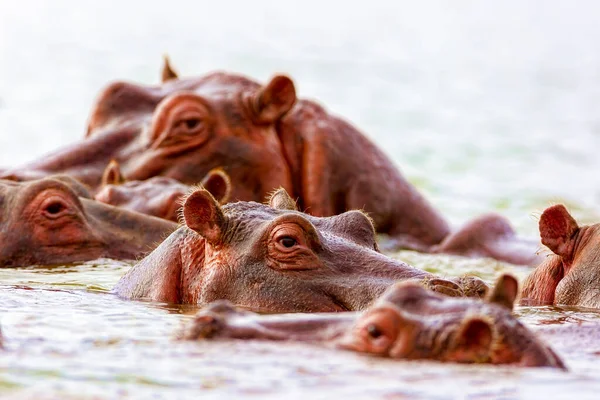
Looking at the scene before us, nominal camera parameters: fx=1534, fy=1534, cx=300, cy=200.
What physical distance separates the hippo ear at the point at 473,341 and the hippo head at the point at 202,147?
6.34m

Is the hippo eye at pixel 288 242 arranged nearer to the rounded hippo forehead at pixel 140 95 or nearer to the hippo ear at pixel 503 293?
the hippo ear at pixel 503 293

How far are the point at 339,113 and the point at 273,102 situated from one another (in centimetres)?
2010

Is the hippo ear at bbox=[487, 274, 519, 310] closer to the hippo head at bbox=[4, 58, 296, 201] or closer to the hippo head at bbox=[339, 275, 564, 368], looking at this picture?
the hippo head at bbox=[339, 275, 564, 368]

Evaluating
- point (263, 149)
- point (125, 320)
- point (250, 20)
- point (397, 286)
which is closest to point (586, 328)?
point (397, 286)

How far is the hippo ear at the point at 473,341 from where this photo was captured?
14.9 ft

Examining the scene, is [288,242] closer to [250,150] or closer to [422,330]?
[422,330]

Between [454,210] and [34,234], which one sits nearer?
[34,234]

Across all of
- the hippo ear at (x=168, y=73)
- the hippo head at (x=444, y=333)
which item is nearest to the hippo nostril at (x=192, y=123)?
the hippo ear at (x=168, y=73)

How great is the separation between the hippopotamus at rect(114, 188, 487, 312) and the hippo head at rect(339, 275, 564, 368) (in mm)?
1253

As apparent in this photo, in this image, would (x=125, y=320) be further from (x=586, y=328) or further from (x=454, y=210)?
(x=454, y=210)

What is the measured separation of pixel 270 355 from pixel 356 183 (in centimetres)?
689

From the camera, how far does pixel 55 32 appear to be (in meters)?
43.2

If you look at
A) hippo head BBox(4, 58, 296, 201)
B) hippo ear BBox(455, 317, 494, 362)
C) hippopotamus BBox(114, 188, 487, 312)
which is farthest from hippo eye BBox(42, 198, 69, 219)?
hippo ear BBox(455, 317, 494, 362)

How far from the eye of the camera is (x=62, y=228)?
8.81 metres
